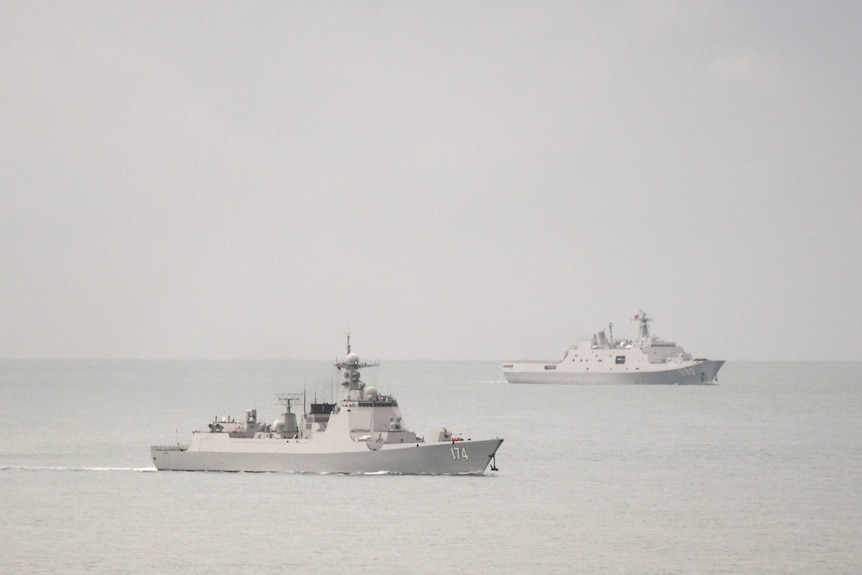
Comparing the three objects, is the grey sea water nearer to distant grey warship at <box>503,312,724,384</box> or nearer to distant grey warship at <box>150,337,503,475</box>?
distant grey warship at <box>150,337,503,475</box>

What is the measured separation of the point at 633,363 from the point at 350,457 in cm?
11808

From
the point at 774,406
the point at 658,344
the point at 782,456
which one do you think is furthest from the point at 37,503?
the point at 658,344

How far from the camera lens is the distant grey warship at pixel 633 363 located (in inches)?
6649

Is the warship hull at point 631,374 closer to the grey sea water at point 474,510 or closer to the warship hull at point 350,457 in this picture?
the grey sea water at point 474,510

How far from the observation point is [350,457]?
184ft

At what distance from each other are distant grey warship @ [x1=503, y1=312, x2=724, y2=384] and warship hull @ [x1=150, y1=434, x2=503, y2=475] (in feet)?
377

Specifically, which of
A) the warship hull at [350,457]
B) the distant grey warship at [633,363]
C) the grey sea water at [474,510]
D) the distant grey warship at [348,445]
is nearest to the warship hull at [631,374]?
the distant grey warship at [633,363]

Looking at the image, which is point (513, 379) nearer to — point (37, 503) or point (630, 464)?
point (630, 464)

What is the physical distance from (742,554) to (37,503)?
2692cm

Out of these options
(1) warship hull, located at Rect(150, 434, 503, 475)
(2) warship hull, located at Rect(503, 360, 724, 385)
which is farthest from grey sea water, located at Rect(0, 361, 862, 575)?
(2) warship hull, located at Rect(503, 360, 724, 385)

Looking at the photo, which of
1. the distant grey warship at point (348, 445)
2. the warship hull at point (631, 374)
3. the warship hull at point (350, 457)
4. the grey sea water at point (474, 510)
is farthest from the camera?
the warship hull at point (631, 374)

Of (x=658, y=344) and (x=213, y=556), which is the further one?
(x=658, y=344)

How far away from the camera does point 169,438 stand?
8350 cm

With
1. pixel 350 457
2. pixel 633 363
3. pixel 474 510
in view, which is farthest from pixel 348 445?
pixel 633 363
